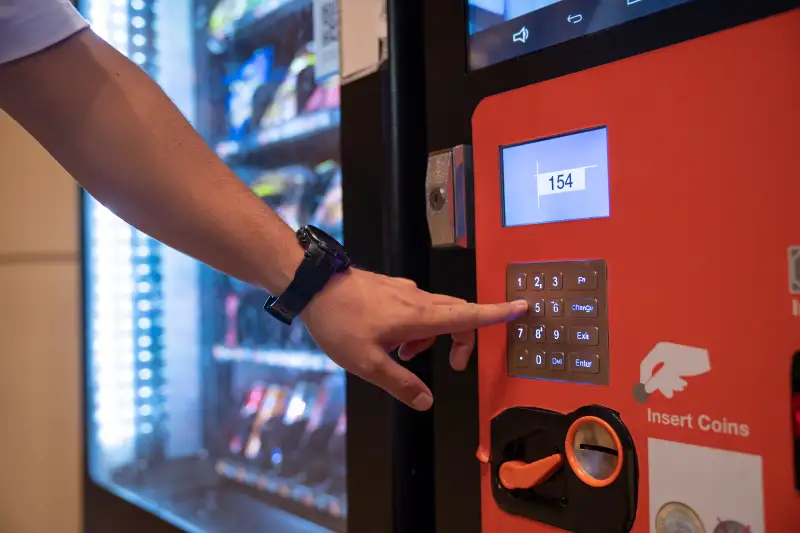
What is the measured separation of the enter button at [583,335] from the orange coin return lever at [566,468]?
64 millimetres

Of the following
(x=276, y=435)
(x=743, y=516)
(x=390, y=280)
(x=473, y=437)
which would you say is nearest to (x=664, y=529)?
(x=743, y=516)

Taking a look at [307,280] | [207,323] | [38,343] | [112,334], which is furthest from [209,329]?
[307,280]

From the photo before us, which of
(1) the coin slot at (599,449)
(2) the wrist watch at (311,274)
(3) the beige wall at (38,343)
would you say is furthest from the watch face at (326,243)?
(3) the beige wall at (38,343)

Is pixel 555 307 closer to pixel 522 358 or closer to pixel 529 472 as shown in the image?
pixel 522 358

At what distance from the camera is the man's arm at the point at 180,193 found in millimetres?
672

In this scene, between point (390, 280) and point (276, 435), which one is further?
point (276, 435)

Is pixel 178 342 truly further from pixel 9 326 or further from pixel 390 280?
pixel 390 280

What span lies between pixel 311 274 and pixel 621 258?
32cm

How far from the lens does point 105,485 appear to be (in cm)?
160

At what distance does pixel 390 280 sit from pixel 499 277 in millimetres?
124

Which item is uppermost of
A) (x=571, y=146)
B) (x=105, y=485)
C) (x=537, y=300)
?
(x=571, y=146)

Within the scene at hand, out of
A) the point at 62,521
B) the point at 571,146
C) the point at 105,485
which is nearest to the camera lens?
the point at 571,146

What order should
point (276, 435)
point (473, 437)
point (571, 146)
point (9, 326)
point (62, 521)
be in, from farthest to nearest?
1. point (9, 326)
2. point (62, 521)
3. point (276, 435)
4. point (473, 437)
5. point (571, 146)

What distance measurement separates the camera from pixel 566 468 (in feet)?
2.07
